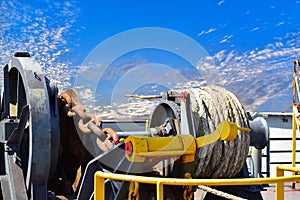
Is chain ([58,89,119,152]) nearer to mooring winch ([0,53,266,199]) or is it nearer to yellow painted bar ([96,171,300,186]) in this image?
mooring winch ([0,53,266,199])

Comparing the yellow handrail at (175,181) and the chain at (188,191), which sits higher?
the yellow handrail at (175,181)

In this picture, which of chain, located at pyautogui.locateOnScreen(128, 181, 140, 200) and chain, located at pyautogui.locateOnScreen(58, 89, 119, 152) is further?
chain, located at pyautogui.locateOnScreen(58, 89, 119, 152)

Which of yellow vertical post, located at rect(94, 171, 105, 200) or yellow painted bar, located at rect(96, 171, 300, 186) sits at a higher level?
yellow painted bar, located at rect(96, 171, 300, 186)

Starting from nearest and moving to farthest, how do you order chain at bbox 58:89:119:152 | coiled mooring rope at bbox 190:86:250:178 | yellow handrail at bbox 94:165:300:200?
yellow handrail at bbox 94:165:300:200
chain at bbox 58:89:119:152
coiled mooring rope at bbox 190:86:250:178

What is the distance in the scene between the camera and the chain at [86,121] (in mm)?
3330

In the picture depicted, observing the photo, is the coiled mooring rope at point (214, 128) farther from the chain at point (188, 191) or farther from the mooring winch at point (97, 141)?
the chain at point (188, 191)

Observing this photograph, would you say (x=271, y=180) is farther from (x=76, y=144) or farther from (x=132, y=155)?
(x=76, y=144)

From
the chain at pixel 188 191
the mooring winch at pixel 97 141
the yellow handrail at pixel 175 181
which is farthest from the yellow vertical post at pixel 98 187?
the chain at pixel 188 191

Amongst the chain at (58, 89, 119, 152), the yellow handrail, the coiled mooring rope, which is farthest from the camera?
the coiled mooring rope

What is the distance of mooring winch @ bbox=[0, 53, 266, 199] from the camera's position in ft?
10.2

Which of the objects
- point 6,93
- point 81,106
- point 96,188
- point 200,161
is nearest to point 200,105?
point 200,161

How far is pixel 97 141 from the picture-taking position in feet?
11.1

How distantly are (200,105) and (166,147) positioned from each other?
0.99 meters

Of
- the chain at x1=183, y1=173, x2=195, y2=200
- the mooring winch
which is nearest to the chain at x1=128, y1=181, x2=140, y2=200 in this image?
the mooring winch
